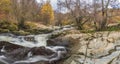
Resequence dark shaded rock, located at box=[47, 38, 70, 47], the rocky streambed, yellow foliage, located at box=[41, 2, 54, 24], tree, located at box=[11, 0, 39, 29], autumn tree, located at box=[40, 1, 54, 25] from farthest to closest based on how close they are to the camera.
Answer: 1. yellow foliage, located at box=[41, 2, 54, 24]
2. autumn tree, located at box=[40, 1, 54, 25]
3. tree, located at box=[11, 0, 39, 29]
4. dark shaded rock, located at box=[47, 38, 70, 47]
5. the rocky streambed

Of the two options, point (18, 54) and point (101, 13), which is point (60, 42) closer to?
point (18, 54)

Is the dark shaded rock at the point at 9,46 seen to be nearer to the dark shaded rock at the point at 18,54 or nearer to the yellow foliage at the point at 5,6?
the dark shaded rock at the point at 18,54

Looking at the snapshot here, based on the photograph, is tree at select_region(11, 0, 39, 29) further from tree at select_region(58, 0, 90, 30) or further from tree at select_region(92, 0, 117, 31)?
tree at select_region(92, 0, 117, 31)

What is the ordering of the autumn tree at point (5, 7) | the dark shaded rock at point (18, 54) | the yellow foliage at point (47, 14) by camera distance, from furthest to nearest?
1. the yellow foliage at point (47, 14)
2. the autumn tree at point (5, 7)
3. the dark shaded rock at point (18, 54)

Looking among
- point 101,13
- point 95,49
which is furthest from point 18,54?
point 101,13

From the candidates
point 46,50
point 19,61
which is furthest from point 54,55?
point 19,61

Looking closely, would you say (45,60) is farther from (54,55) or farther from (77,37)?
(77,37)

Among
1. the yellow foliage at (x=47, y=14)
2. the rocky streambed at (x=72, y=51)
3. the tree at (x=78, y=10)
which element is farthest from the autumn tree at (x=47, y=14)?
the rocky streambed at (x=72, y=51)

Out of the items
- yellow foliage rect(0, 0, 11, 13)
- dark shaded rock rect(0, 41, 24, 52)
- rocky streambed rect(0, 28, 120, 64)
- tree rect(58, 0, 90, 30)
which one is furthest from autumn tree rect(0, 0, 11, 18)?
rocky streambed rect(0, 28, 120, 64)

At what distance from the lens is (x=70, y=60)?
12664mm

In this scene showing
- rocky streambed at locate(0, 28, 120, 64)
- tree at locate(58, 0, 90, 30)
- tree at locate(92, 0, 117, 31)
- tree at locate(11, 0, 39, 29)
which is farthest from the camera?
tree at locate(11, 0, 39, 29)

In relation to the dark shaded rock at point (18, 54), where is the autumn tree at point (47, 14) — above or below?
below

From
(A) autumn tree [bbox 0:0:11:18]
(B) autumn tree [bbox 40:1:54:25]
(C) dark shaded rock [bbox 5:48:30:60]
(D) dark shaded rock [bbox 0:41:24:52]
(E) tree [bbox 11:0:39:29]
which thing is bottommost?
(B) autumn tree [bbox 40:1:54:25]

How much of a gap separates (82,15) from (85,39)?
21.4ft
